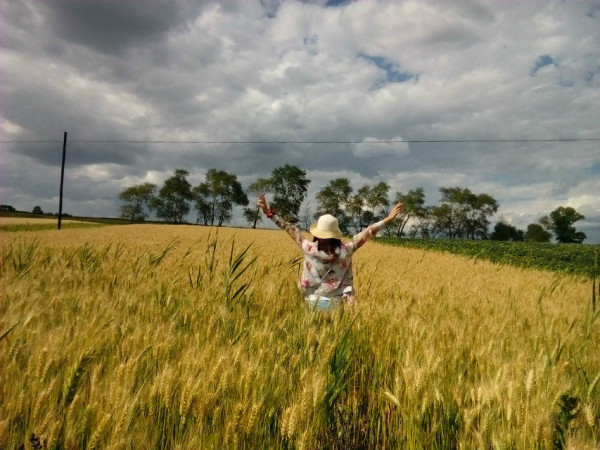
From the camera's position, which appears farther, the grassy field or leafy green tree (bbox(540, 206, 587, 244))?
leafy green tree (bbox(540, 206, 587, 244))

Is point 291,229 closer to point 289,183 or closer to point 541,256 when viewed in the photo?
point 541,256

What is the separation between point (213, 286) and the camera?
3.69 m

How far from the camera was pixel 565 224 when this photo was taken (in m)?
110

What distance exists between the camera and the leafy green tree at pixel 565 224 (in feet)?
347

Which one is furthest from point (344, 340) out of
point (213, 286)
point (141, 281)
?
point (141, 281)

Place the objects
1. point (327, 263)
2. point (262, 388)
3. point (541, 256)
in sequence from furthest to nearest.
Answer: point (541, 256), point (327, 263), point (262, 388)

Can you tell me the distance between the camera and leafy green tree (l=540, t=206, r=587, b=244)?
10569 cm

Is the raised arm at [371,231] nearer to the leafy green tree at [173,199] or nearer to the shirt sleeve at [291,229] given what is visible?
the shirt sleeve at [291,229]

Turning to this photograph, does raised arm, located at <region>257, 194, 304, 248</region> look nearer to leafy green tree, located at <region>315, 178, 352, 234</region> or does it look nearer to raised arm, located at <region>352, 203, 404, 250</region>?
raised arm, located at <region>352, 203, 404, 250</region>

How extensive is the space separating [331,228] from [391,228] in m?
105

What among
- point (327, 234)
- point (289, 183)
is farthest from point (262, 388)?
point (289, 183)

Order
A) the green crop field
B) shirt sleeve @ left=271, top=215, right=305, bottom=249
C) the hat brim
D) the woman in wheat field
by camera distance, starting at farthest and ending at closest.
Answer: the green crop field, shirt sleeve @ left=271, top=215, right=305, bottom=249, the woman in wheat field, the hat brim

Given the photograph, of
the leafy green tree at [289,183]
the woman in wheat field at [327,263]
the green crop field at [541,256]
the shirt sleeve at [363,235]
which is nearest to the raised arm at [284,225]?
the woman in wheat field at [327,263]

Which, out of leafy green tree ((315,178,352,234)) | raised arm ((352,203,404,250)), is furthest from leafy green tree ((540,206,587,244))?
raised arm ((352,203,404,250))
